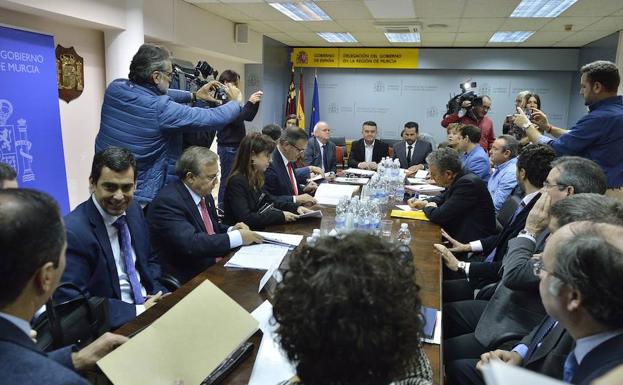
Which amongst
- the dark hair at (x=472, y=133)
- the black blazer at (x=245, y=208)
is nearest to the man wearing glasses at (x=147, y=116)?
the black blazer at (x=245, y=208)

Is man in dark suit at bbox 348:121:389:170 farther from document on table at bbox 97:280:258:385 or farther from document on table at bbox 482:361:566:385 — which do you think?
document on table at bbox 482:361:566:385

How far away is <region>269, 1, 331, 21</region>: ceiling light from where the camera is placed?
5.78 m

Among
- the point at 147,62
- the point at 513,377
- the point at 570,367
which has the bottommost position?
the point at 570,367

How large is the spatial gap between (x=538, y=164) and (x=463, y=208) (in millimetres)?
631

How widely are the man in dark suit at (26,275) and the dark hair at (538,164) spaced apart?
2.27 meters

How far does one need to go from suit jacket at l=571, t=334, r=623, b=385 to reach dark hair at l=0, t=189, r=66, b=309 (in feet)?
4.05

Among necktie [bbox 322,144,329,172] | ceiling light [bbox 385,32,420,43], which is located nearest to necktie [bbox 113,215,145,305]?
necktie [bbox 322,144,329,172]

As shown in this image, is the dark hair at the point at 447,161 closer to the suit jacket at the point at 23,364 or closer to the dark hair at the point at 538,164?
the dark hair at the point at 538,164

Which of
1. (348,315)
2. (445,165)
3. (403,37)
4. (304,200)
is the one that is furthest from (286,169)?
(403,37)

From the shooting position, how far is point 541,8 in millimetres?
5562

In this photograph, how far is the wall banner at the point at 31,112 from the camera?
344 centimetres

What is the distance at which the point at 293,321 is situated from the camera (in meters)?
0.75

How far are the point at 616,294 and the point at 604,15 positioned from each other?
620 centimetres

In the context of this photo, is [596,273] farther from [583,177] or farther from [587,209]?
[583,177]
